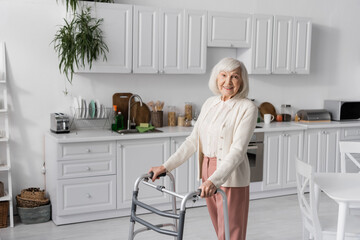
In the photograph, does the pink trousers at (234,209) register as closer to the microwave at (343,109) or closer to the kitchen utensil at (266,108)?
the kitchen utensil at (266,108)

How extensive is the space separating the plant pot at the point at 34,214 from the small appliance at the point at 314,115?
317 centimetres

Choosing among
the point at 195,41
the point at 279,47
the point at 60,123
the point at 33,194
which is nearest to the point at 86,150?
the point at 60,123

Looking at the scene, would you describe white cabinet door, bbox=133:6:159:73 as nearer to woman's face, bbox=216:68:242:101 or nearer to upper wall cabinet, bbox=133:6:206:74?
upper wall cabinet, bbox=133:6:206:74

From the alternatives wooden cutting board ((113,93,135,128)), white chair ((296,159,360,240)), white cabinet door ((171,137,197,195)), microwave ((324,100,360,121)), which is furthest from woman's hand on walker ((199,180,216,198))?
microwave ((324,100,360,121))

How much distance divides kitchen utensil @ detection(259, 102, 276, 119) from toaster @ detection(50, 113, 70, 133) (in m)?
2.42

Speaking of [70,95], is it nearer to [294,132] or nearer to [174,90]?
[174,90]

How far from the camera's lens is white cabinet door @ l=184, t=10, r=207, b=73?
15.2ft

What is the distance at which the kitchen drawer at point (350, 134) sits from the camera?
17.6 feet

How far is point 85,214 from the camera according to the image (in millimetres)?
4137

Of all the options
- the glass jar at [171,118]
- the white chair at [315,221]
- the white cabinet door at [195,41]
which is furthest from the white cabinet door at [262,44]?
the white chair at [315,221]

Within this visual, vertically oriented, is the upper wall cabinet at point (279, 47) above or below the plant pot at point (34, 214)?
above

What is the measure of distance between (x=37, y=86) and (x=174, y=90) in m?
1.49

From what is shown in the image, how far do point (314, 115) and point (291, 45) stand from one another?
3.00 ft

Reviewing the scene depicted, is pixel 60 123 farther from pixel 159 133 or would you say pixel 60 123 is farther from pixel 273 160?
pixel 273 160
